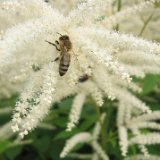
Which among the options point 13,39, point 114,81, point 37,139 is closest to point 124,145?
point 114,81

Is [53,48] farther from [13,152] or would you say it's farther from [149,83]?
[13,152]

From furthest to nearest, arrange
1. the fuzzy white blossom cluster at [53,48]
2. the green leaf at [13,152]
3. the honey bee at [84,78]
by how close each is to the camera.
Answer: the green leaf at [13,152], the honey bee at [84,78], the fuzzy white blossom cluster at [53,48]

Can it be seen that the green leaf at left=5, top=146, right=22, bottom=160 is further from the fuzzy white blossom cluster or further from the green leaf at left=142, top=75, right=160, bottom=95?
the green leaf at left=142, top=75, right=160, bottom=95

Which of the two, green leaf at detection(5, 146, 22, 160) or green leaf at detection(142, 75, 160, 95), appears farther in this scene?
green leaf at detection(5, 146, 22, 160)

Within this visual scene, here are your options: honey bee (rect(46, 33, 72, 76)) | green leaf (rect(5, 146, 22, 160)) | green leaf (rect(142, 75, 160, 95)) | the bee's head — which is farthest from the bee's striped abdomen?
green leaf (rect(5, 146, 22, 160))

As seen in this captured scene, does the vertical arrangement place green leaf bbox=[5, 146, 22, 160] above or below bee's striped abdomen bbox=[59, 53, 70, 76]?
below

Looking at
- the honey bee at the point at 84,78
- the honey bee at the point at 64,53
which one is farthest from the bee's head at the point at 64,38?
the honey bee at the point at 84,78

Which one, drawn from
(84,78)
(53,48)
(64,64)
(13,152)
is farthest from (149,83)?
(64,64)

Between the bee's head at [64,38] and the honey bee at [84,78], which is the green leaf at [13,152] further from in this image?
the bee's head at [64,38]
